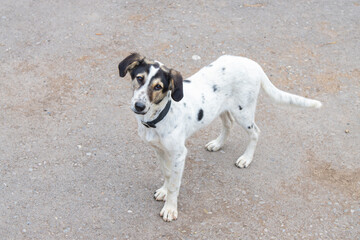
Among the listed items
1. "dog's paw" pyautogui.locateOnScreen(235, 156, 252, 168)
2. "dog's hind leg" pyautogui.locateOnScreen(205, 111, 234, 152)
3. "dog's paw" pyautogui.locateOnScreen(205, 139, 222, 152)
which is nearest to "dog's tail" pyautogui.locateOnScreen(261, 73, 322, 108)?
"dog's hind leg" pyautogui.locateOnScreen(205, 111, 234, 152)

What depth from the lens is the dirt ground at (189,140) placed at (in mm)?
4812

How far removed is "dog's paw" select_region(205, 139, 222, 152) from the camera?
18.6 ft

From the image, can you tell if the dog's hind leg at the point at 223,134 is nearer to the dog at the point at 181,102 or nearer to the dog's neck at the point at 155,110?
the dog at the point at 181,102

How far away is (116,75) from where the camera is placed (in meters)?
6.84

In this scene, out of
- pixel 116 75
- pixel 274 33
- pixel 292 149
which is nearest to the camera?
pixel 292 149

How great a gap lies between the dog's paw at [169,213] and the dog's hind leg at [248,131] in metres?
1.13

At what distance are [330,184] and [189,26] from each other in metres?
4.02

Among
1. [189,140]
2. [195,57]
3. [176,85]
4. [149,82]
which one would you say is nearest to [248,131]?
[189,140]

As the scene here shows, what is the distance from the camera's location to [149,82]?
3.89 m

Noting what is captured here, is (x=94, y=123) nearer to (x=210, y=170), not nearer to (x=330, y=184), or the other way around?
(x=210, y=170)

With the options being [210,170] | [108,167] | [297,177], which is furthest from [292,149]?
[108,167]

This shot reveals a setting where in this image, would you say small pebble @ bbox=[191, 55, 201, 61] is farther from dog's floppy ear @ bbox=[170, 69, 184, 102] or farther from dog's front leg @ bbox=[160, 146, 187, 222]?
dog's floppy ear @ bbox=[170, 69, 184, 102]

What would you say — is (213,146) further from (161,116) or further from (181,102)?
(161,116)

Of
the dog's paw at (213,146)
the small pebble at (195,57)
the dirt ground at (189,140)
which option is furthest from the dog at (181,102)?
the small pebble at (195,57)
